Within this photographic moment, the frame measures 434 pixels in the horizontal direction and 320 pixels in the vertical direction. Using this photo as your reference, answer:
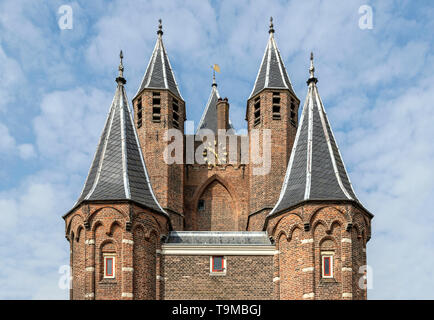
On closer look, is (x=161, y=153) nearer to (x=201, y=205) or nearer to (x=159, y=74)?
(x=201, y=205)

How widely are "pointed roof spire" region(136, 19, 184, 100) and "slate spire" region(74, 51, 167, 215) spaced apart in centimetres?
609

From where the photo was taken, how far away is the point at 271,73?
49.7 m

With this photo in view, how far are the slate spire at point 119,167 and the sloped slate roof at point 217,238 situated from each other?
4.51 feet

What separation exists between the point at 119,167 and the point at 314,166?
883 cm

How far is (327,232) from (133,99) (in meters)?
16.4

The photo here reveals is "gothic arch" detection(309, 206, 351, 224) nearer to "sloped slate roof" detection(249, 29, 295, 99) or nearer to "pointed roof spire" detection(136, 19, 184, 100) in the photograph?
"sloped slate roof" detection(249, 29, 295, 99)

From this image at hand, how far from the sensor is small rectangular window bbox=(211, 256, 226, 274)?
3912 cm

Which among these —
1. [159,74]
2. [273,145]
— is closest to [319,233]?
[273,145]

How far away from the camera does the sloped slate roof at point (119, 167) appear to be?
128 feet
